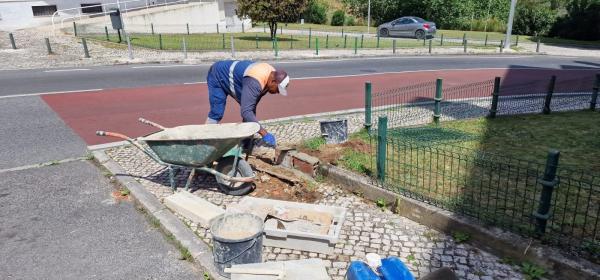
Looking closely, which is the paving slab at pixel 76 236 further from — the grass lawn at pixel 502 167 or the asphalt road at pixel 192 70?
the asphalt road at pixel 192 70

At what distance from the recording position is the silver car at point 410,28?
30891mm

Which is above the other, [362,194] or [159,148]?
[159,148]

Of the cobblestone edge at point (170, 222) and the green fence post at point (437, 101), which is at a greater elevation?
the green fence post at point (437, 101)

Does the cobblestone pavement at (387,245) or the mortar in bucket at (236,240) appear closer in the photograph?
the mortar in bucket at (236,240)

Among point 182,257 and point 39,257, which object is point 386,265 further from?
point 39,257

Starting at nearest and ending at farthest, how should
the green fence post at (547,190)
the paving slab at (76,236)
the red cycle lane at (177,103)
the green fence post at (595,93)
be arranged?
1. the green fence post at (547,190)
2. the paving slab at (76,236)
3. the red cycle lane at (177,103)
4. the green fence post at (595,93)

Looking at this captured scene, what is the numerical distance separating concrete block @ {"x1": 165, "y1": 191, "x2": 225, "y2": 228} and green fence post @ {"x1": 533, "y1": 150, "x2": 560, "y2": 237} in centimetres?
325

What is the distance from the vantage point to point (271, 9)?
24.1 meters

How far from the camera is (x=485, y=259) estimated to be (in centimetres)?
409

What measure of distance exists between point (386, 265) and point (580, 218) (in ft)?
8.28

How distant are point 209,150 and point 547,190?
11.5ft

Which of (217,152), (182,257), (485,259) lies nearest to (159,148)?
(217,152)

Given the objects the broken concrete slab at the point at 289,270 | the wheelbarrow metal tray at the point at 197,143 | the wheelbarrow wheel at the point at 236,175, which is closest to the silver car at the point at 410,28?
the wheelbarrow wheel at the point at 236,175

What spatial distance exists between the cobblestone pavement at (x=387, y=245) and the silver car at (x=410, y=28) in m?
27.7
